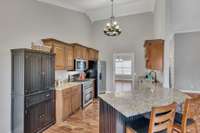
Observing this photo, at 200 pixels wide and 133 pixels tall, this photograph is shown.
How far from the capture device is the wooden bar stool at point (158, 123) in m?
1.85

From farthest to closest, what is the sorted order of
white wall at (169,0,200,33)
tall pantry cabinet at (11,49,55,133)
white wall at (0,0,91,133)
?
1. white wall at (169,0,200,33)
2. white wall at (0,0,91,133)
3. tall pantry cabinet at (11,49,55,133)

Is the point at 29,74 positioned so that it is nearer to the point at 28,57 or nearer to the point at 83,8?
the point at 28,57

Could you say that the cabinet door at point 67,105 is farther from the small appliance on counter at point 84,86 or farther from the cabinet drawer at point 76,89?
the small appliance on counter at point 84,86

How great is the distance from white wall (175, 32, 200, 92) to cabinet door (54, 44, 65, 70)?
495 cm

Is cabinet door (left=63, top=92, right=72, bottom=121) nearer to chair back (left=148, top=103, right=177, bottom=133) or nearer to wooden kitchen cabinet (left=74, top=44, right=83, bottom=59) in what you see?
wooden kitchen cabinet (left=74, top=44, right=83, bottom=59)

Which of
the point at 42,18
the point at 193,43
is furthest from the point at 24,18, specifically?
the point at 193,43

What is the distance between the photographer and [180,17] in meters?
4.43

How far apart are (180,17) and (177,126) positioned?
3169 millimetres

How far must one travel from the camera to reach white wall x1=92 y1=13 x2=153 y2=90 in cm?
756

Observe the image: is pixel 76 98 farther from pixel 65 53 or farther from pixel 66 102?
pixel 65 53

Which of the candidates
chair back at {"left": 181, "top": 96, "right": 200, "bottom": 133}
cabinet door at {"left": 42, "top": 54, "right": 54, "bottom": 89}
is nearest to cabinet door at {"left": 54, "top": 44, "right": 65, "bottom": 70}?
cabinet door at {"left": 42, "top": 54, "right": 54, "bottom": 89}

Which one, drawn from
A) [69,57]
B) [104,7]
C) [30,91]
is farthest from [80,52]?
[30,91]

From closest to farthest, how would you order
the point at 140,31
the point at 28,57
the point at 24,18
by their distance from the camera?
the point at 28,57, the point at 24,18, the point at 140,31

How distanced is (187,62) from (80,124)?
5320mm
